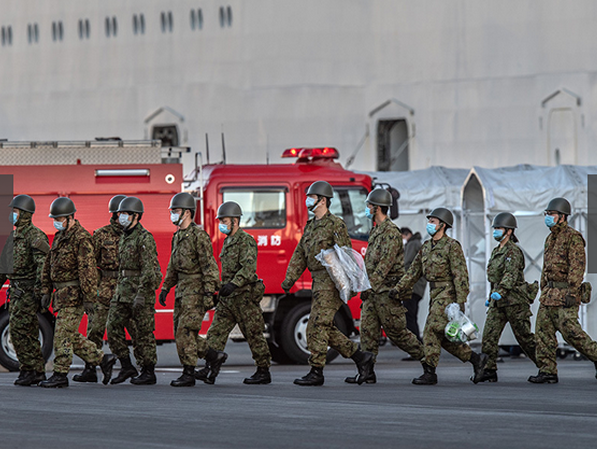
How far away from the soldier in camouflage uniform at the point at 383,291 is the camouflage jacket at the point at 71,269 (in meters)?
2.73

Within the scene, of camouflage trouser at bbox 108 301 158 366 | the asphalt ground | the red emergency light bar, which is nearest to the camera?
the asphalt ground

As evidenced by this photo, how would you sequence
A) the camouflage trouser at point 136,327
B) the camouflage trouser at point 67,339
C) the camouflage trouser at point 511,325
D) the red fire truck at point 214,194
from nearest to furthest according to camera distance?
1. the camouflage trouser at point 67,339
2. the camouflage trouser at point 136,327
3. the camouflage trouser at point 511,325
4. the red fire truck at point 214,194

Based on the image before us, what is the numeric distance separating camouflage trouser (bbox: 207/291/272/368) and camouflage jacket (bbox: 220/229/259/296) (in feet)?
0.39

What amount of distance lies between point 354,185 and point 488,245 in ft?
8.71

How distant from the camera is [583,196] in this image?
1639 centimetres

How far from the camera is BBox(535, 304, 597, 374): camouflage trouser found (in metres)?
11.1

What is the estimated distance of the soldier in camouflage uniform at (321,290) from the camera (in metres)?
10.7

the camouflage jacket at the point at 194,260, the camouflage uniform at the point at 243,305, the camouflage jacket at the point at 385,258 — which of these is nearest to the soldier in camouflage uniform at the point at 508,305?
the camouflage jacket at the point at 385,258

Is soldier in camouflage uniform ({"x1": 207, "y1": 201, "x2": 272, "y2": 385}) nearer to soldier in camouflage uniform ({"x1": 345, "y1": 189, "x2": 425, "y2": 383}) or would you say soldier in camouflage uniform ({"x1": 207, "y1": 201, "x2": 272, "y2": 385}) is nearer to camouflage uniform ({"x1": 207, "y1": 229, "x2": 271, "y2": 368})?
camouflage uniform ({"x1": 207, "y1": 229, "x2": 271, "y2": 368})

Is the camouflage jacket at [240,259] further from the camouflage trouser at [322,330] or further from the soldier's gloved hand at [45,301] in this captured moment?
the soldier's gloved hand at [45,301]

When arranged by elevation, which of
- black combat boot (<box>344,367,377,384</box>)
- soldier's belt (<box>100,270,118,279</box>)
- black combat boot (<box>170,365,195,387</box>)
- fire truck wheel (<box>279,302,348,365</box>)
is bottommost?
black combat boot (<box>344,367,377,384</box>)

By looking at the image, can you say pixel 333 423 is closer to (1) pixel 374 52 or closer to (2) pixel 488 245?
(2) pixel 488 245

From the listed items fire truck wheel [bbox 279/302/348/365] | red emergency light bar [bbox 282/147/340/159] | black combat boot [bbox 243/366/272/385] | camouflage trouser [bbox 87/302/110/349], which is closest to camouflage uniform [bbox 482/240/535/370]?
black combat boot [bbox 243/366/272/385]

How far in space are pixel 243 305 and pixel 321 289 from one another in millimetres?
847
